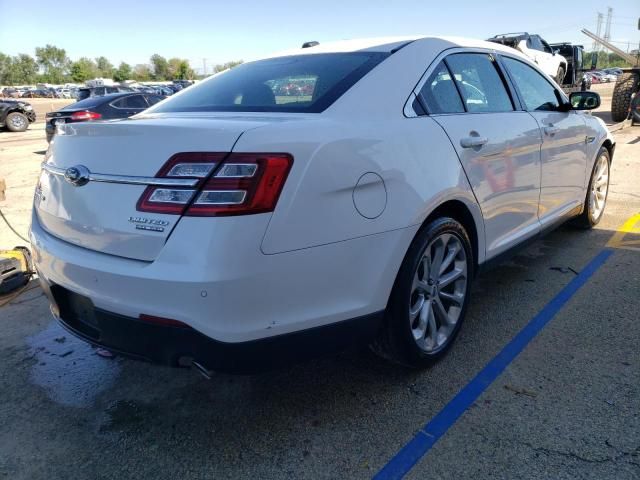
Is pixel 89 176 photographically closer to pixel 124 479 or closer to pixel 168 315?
pixel 168 315

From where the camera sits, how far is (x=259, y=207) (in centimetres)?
180

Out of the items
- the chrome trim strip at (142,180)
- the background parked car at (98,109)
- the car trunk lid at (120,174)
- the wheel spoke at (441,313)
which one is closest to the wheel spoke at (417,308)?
the wheel spoke at (441,313)

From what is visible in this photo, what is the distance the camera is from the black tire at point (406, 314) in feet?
7.70

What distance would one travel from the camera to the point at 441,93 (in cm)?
279

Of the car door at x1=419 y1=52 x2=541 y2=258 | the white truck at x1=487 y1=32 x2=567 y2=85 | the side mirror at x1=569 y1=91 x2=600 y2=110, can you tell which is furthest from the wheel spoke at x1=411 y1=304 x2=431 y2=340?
the white truck at x1=487 y1=32 x2=567 y2=85

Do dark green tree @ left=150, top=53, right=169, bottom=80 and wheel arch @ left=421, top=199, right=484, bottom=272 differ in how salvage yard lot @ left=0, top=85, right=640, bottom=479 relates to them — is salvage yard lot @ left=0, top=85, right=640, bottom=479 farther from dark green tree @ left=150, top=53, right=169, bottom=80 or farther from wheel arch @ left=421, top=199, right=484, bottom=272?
dark green tree @ left=150, top=53, right=169, bottom=80

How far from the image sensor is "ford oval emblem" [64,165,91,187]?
6.82 ft

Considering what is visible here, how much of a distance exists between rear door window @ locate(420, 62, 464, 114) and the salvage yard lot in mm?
1332

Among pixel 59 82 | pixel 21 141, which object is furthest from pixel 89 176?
pixel 59 82

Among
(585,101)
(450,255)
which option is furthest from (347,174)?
(585,101)

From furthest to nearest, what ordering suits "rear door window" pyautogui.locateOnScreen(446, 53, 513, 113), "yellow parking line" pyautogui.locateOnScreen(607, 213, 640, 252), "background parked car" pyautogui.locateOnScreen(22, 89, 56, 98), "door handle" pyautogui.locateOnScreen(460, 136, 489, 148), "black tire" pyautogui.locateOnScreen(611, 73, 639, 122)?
"background parked car" pyautogui.locateOnScreen(22, 89, 56, 98), "black tire" pyautogui.locateOnScreen(611, 73, 639, 122), "yellow parking line" pyautogui.locateOnScreen(607, 213, 640, 252), "rear door window" pyautogui.locateOnScreen(446, 53, 513, 113), "door handle" pyautogui.locateOnScreen(460, 136, 489, 148)

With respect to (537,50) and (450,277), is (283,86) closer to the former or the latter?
(450,277)

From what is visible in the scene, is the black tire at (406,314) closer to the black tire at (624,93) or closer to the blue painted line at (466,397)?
the blue painted line at (466,397)

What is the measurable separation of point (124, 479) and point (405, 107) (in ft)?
6.62
